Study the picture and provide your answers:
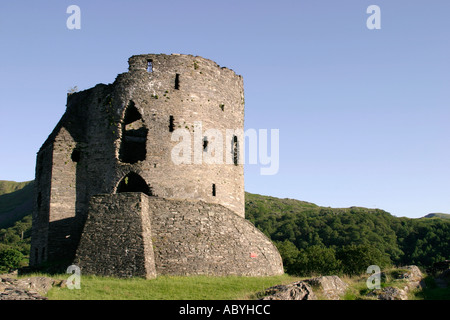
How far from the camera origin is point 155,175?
862 inches

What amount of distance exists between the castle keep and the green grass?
1.57 meters

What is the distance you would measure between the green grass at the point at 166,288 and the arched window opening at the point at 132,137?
731cm

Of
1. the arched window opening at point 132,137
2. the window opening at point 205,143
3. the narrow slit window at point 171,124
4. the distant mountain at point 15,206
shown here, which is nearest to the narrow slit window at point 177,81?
the narrow slit window at point 171,124

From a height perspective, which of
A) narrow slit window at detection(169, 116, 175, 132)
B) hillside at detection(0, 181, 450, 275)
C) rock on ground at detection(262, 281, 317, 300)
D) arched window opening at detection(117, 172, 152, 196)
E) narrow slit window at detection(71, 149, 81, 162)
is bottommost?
hillside at detection(0, 181, 450, 275)

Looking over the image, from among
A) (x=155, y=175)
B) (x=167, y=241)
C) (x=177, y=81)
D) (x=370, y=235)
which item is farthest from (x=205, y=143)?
(x=370, y=235)

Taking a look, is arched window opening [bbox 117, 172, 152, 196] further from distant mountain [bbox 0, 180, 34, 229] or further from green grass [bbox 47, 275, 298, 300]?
distant mountain [bbox 0, 180, 34, 229]

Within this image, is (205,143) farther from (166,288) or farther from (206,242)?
(166,288)

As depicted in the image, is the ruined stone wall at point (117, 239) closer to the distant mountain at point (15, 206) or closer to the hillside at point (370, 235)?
the hillside at point (370, 235)

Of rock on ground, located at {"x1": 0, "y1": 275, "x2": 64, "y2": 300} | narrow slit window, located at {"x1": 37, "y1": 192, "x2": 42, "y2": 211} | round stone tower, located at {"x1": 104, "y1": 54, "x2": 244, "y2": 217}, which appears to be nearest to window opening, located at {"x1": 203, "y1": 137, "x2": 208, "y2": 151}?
round stone tower, located at {"x1": 104, "y1": 54, "x2": 244, "y2": 217}

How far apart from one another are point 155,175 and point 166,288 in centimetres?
715

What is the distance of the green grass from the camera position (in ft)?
47.7
